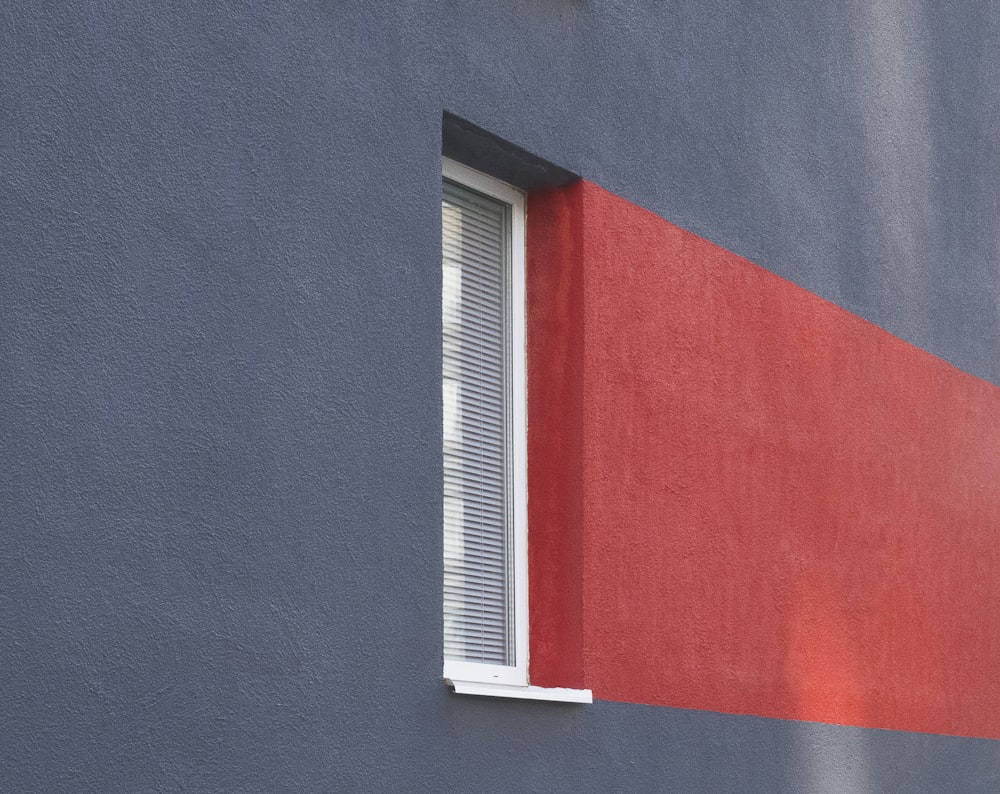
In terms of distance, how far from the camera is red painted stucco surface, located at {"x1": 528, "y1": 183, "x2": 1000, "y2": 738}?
6801 mm

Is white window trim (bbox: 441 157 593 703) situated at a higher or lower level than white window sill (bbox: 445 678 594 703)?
higher

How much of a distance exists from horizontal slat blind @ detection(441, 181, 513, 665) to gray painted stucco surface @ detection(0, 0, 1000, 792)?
1.41 ft

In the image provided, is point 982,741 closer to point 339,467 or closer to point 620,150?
point 620,150

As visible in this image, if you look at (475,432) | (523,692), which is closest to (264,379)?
(475,432)

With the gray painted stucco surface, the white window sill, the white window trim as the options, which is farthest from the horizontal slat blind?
the gray painted stucco surface

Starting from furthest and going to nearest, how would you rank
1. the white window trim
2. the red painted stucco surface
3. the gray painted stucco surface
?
the red painted stucco surface → the white window trim → the gray painted stucco surface

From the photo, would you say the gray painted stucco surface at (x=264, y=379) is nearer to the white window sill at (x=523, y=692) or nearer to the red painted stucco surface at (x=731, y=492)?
the white window sill at (x=523, y=692)

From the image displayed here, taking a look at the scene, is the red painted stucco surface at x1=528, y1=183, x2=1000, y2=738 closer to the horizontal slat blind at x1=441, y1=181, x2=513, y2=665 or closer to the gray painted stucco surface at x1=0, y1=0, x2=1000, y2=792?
the horizontal slat blind at x1=441, y1=181, x2=513, y2=665

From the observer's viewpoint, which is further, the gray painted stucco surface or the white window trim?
the white window trim

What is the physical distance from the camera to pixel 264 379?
5367 mm

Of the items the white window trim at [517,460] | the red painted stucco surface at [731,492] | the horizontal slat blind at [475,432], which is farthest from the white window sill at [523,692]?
the horizontal slat blind at [475,432]

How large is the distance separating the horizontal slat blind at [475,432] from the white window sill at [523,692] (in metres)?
0.28

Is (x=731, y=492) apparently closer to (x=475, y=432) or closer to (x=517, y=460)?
(x=517, y=460)

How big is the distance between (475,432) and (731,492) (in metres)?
1.63
